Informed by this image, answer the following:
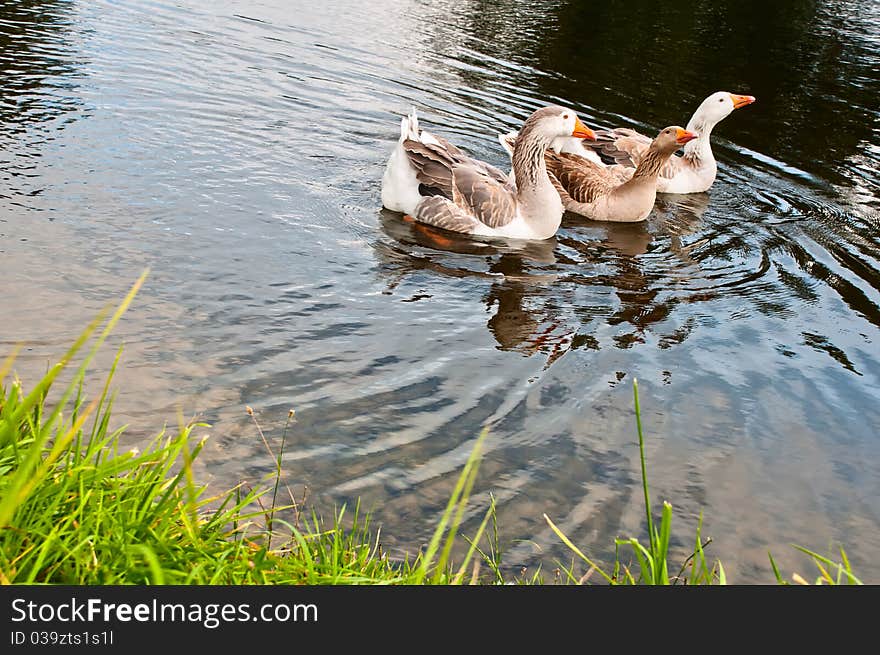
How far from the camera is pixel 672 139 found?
11.1 meters

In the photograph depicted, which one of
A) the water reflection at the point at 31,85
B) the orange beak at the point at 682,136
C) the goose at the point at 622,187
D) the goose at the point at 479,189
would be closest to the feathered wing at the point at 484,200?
the goose at the point at 479,189

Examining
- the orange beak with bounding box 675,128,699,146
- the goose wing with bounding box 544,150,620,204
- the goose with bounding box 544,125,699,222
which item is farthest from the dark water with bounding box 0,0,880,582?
the orange beak with bounding box 675,128,699,146

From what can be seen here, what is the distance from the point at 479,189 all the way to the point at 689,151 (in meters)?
4.11

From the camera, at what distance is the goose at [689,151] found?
12.4m

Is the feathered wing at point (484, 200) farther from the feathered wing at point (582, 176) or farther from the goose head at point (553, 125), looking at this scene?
the feathered wing at point (582, 176)

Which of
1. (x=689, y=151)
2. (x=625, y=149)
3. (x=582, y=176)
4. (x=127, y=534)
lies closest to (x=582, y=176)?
(x=582, y=176)

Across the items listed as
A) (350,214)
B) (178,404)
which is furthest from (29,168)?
(178,404)

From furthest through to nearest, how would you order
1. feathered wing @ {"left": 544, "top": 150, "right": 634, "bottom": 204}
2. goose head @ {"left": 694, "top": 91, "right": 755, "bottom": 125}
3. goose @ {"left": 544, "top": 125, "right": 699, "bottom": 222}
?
1. goose head @ {"left": 694, "top": 91, "right": 755, "bottom": 125}
2. feathered wing @ {"left": 544, "top": 150, "right": 634, "bottom": 204}
3. goose @ {"left": 544, "top": 125, "right": 699, "bottom": 222}

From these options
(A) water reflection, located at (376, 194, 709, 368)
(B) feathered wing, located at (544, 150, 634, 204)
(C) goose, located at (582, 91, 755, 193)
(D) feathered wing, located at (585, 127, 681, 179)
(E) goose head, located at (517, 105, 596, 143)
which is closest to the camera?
(A) water reflection, located at (376, 194, 709, 368)

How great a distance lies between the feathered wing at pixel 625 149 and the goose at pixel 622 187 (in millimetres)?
1008

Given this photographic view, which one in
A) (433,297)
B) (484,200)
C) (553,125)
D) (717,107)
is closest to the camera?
(433,297)

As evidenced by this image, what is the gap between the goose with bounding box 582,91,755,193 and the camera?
12.4 metres

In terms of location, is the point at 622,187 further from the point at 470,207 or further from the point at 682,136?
the point at 470,207

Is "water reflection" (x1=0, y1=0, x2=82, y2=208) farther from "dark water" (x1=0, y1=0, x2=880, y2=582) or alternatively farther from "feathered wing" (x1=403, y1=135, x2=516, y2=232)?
"feathered wing" (x1=403, y1=135, x2=516, y2=232)
